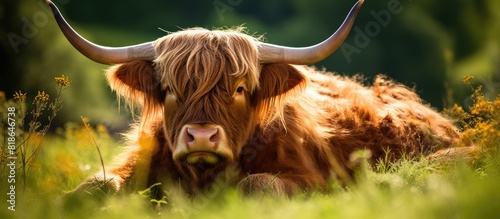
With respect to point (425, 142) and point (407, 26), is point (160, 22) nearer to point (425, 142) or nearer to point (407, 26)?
point (407, 26)

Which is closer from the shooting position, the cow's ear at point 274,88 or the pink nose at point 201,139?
the pink nose at point 201,139

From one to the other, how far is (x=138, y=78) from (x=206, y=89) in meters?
0.66

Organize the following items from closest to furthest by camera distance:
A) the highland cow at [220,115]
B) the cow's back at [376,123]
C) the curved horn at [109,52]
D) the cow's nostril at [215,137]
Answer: the cow's nostril at [215,137], the highland cow at [220,115], the curved horn at [109,52], the cow's back at [376,123]

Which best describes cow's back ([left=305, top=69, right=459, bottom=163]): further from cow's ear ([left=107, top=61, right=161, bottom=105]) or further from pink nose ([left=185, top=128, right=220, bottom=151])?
pink nose ([left=185, top=128, right=220, bottom=151])

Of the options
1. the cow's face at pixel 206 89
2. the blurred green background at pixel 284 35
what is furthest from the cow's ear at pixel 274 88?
the blurred green background at pixel 284 35

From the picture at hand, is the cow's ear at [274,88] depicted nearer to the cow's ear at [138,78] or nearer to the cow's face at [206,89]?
the cow's face at [206,89]

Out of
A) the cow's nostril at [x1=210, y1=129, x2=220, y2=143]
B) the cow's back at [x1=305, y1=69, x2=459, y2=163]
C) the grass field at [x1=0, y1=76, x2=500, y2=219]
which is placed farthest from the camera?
the cow's back at [x1=305, y1=69, x2=459, y2=163]

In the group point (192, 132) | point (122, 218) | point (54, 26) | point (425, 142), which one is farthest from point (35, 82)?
point (122, 218)

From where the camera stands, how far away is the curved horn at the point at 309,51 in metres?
5.05

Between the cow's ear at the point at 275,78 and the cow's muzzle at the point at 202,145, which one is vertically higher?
the cow's ear at the point at 275,78

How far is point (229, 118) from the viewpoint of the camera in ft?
16.4

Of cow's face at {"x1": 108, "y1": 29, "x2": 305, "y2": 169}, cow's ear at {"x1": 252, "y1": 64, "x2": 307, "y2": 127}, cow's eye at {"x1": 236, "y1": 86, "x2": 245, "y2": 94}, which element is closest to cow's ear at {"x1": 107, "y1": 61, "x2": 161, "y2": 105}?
cow's face at {"x1": 108, "y1": 29, "x2": 305, "y2": 169}

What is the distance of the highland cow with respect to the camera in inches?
191

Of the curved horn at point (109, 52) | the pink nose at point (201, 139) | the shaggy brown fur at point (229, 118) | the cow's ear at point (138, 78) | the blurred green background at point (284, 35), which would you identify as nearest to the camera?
the pink nose at point (201, 139)
